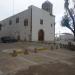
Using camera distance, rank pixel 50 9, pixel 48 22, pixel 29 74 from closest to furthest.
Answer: pixel 29 74, pixel 48 22, pixel 50 9

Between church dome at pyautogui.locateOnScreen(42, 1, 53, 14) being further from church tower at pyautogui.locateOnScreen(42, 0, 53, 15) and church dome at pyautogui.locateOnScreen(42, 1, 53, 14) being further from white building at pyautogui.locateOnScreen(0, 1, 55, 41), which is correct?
white building at pyautogui.locateOnScreen(0, 1, 55, 41)

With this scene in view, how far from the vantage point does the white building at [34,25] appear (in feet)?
82.3

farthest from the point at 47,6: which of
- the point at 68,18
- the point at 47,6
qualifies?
the point at 68,18

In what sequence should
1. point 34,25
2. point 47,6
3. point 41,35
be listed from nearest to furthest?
point 34,25 → point 41,35 → point 47,6

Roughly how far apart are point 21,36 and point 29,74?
21.3 metres

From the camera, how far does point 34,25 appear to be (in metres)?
25.2

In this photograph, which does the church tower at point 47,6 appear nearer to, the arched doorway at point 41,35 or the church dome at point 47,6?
the church dome at point 47,6

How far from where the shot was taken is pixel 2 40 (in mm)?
23750

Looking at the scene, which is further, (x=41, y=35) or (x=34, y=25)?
(x=41, y=35)

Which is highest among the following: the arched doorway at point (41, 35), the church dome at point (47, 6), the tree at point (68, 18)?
the church dome at point (47, 6)

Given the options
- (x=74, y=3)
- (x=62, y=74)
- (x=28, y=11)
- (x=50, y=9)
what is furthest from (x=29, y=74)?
(x=50, y=9)

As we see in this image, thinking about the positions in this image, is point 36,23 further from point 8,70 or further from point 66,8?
point 8,70

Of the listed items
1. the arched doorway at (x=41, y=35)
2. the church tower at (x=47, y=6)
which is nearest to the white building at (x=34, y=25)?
the arched doorway at (x=41, y=35)

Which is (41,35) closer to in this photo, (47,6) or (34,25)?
(34,25)
